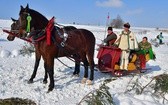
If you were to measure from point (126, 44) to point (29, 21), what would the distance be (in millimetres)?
3481

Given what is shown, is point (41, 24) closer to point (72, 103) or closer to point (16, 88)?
point (16, 88)

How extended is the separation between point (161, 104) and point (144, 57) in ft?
12.1

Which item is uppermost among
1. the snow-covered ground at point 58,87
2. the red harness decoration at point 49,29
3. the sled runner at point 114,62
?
the red harness decoration at point 49,29

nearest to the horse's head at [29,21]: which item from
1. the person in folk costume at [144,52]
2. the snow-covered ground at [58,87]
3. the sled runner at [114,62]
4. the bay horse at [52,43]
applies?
the bay horse at [52,43]

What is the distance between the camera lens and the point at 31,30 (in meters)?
8.03

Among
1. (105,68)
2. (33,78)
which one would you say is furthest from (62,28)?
(105,68)

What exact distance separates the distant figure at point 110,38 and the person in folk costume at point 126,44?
0.40 m

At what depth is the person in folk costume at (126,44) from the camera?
10023 millimetres

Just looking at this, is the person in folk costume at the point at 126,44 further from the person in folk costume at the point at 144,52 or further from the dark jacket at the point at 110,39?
the person in folk costume at the point at 144,52

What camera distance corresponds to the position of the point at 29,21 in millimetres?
7910

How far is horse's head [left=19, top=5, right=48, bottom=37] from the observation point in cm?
788

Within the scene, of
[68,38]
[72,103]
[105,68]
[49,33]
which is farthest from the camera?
[105,68]

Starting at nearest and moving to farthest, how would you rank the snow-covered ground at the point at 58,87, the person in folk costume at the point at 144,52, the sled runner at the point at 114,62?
1. the snow-covered ground at the point at 58,87
2. the sled runner at the point at 114,62
3. the person in folk costume at the point at 144,52

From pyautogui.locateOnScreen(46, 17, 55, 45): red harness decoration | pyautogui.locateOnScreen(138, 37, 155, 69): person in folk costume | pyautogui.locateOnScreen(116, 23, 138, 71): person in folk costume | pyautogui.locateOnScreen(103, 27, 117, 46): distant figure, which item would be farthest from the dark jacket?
pyautogui.locateOnScreen(46, 17, 55, 45): red harness decoration
